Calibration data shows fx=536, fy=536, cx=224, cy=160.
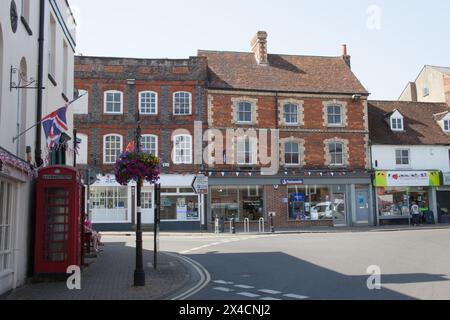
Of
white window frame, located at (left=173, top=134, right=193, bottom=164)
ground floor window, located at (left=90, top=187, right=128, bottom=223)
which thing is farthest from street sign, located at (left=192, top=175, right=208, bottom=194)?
ground floor window, located at (left=90, top=187, right=128, bottom=223)

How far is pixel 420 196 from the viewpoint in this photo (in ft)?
126

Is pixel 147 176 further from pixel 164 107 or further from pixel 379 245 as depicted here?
pixel 164 107

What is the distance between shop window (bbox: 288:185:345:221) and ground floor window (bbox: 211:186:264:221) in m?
2.19

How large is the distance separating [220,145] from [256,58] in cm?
814

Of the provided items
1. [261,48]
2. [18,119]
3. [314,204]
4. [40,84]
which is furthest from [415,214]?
[18,119]

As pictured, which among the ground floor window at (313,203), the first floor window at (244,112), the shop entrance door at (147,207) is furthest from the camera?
the ground floor window at (313,203)

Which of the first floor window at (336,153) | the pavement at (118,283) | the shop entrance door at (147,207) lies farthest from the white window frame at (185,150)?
the pavement at (118,283)

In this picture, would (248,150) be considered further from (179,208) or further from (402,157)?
(402,157)

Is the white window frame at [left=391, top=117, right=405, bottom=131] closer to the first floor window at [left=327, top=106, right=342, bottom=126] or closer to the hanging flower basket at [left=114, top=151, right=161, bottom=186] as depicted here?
the first floor window at [left=327, top=106, right=342, bottom=126]

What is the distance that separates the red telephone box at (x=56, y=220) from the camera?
12344mm

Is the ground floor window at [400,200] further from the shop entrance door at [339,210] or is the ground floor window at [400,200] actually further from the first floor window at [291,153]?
the first floor window at [291,153]

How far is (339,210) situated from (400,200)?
15.4 ft

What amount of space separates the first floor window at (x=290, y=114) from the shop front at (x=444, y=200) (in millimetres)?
11591

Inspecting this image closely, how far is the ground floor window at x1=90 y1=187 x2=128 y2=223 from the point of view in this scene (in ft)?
111
